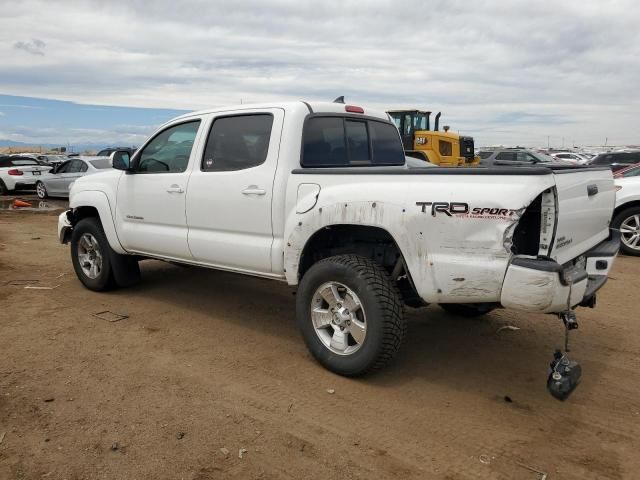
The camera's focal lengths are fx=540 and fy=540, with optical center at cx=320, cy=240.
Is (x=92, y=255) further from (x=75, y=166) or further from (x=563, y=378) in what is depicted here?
(x=75, y=166)

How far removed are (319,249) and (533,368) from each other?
6.27 feet

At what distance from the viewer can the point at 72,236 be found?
6.46 metres

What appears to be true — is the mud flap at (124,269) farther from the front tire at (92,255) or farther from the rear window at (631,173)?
the rear window at (631,173)

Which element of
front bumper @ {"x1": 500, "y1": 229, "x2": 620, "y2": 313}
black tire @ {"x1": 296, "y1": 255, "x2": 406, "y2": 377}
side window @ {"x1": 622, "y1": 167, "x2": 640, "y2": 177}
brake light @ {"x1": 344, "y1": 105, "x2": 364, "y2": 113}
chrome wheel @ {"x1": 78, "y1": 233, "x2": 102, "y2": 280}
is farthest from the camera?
side window @ {"x1": 622, "y1": 167, "x2": 640, "y2": 177}

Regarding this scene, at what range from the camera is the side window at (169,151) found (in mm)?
5102

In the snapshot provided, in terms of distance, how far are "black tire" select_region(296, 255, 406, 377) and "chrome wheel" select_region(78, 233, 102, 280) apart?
3.27 meters

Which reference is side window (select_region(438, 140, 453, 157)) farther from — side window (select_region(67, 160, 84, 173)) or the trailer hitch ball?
the trailer hitch ball

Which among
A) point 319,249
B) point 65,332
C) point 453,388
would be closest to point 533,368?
point 453,388

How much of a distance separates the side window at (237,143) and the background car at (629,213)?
6.66m

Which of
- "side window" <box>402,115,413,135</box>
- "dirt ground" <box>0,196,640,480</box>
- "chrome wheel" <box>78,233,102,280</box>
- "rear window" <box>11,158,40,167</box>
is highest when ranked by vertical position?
"side window" <box>402,115,413,135</box>

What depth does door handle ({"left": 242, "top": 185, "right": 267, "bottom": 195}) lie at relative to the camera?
431 centimetres

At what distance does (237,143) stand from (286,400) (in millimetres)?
2236

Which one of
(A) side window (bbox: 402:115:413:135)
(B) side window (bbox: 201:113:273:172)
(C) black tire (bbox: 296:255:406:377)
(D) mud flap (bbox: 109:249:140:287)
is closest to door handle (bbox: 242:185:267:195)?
(B) side window (bbox: 201:113:273:172)

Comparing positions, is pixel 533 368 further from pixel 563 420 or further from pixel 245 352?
pixel 245 352
